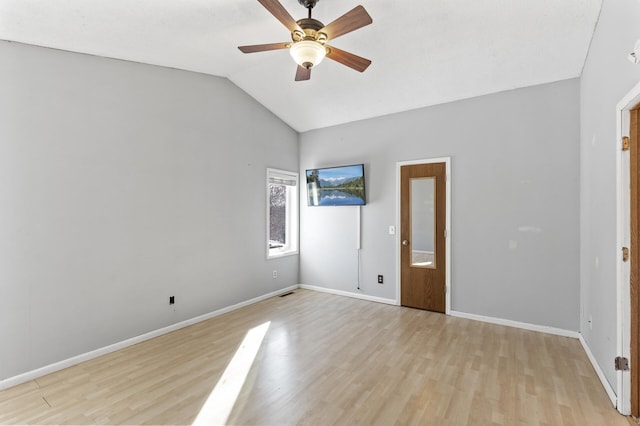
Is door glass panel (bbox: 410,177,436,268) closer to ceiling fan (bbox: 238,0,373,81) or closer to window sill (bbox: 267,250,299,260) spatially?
window sill (bbox: 267,250,299,260)

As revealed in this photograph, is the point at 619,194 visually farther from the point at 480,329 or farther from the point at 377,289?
the point at 377,289

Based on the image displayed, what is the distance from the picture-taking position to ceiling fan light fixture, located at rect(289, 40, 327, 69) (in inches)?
89.4

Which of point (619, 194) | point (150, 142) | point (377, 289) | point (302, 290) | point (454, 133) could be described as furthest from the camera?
point (302, 290)

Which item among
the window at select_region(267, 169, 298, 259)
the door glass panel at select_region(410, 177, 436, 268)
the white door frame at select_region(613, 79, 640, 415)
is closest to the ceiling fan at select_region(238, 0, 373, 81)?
the white door frame at select_region(613, 79, 640, 415)

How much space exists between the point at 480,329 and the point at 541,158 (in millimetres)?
2145

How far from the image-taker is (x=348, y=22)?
2.15 metres

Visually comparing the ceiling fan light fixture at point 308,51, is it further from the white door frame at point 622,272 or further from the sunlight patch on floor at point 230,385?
the sunlight patch on floor at point 230,385

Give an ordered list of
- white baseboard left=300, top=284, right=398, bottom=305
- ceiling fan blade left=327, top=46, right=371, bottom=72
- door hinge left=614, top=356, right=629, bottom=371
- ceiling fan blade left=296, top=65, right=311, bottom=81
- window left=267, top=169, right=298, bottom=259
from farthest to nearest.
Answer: window left=267, top=169, right=298, bottom=259
white baseboard left=300, top=284, right=398, bottom=305
ceiling fan blade left=296, top=65, right=311, bottom=81
ceiling fan blade left=327, top=46, right=371, bottom=72
door hinge left=614, top=356, right=629, bottom=371

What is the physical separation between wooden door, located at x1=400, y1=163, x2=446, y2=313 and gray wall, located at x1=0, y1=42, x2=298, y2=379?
2.36m

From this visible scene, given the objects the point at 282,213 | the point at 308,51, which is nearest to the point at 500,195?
the point at 308,51

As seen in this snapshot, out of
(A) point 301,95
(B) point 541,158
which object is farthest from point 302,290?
(B) point 541,158

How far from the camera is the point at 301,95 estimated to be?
14.8 feet

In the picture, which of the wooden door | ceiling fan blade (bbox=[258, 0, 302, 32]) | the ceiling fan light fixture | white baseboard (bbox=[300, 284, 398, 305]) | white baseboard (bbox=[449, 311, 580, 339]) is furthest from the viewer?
white baseboard (bbox=[300, 284, 398, 305])

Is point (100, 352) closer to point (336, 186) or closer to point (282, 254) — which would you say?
point (282, 254)
